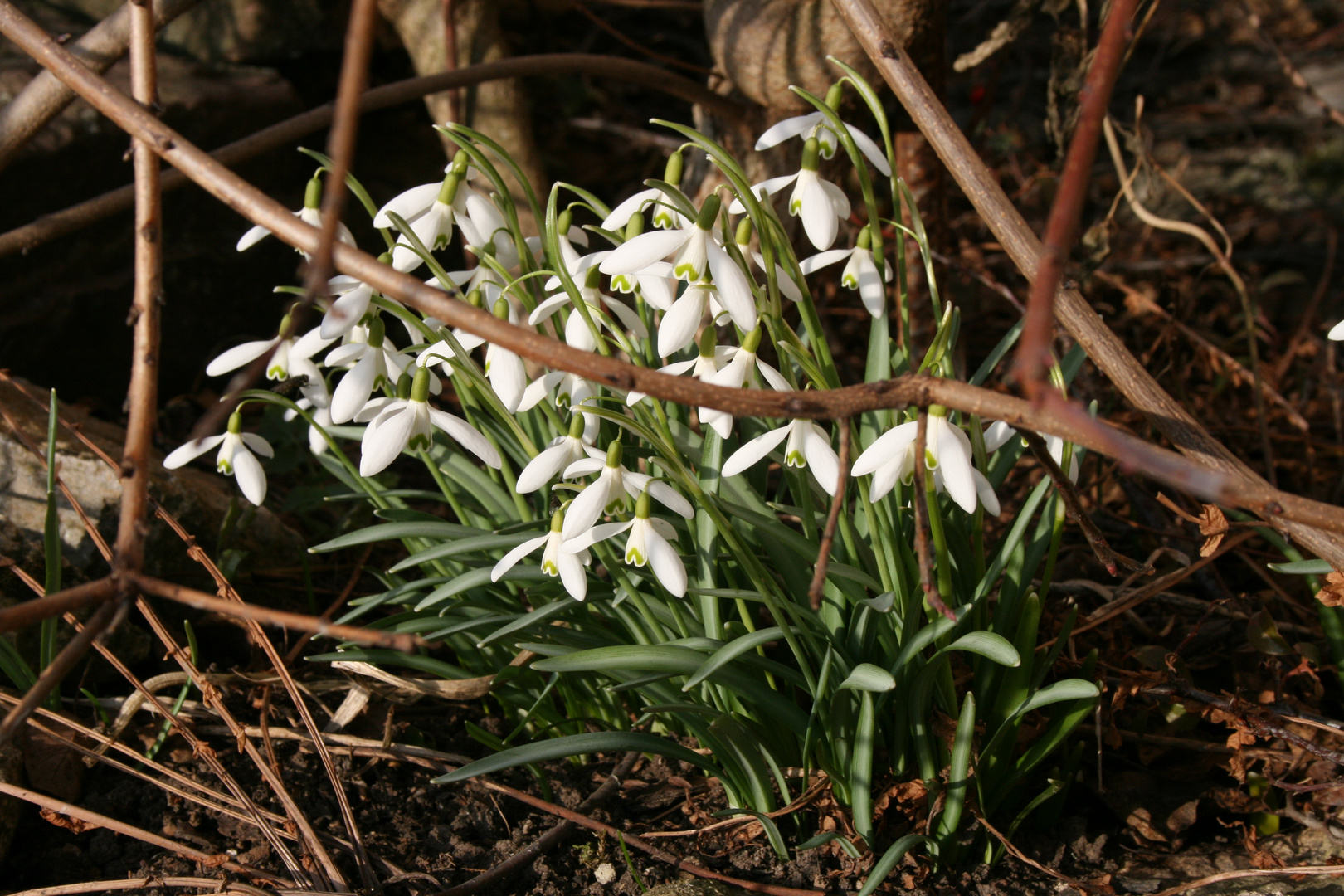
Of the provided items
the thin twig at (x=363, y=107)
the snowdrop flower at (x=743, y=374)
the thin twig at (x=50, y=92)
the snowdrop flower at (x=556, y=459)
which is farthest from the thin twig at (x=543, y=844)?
the thin twig at (x=50, y=92)

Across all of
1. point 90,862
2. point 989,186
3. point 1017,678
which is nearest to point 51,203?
point 90,862

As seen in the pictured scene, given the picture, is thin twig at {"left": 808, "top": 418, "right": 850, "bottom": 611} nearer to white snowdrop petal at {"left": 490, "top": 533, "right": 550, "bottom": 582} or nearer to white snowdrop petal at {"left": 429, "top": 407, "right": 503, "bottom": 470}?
white snowdrop petal at {"left": 490, "top": 533, "right": 550, "bottom": 582}

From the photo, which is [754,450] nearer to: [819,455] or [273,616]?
[819,455]

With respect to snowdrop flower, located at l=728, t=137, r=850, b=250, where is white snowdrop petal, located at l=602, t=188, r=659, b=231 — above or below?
above

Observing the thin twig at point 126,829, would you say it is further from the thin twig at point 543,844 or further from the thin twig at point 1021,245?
the thin twig at point 1021,245

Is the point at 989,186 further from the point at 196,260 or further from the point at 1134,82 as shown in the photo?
the point at 1134,82

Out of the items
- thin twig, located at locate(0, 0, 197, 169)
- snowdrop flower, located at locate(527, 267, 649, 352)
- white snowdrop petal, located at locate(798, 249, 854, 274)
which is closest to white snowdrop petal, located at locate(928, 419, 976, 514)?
white snowdrop petal, located at locate(798, 249, 854, 274)
